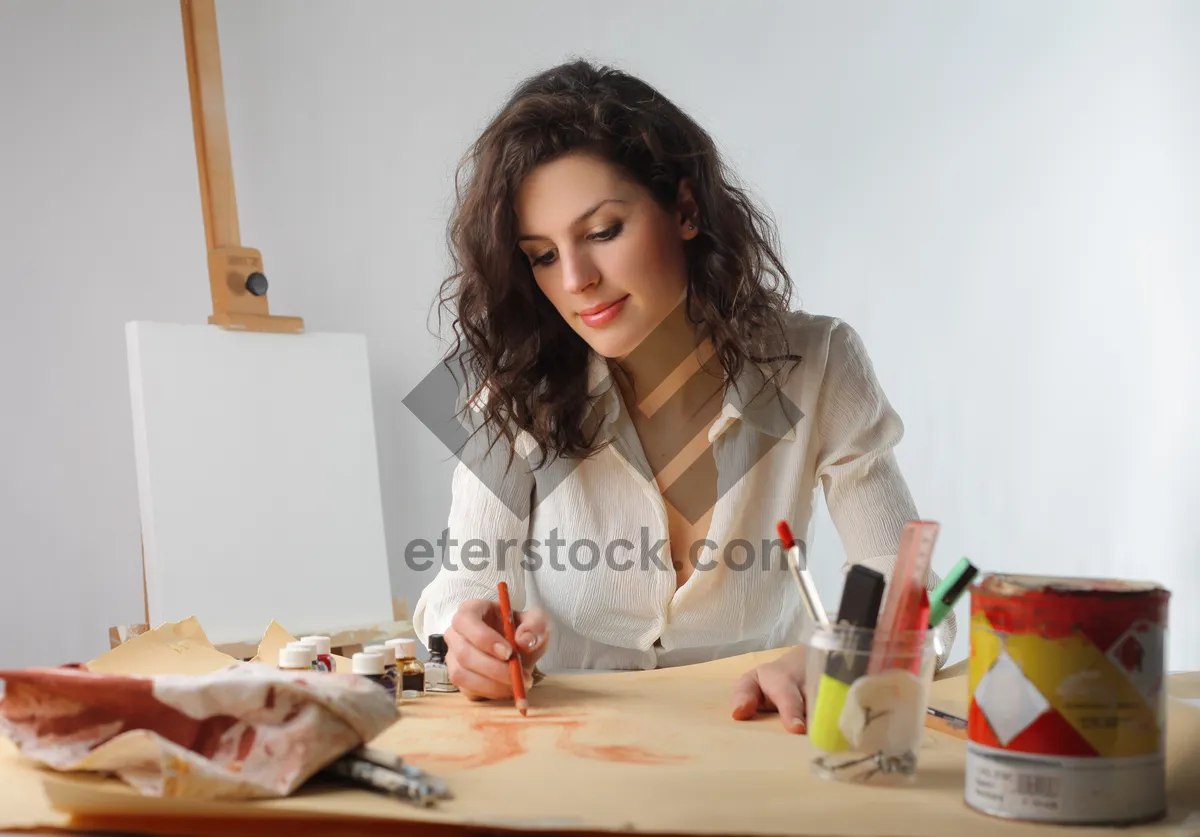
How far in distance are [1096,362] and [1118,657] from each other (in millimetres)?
2214

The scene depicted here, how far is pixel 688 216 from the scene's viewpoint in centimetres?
136

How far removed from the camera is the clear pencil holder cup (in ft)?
2.12

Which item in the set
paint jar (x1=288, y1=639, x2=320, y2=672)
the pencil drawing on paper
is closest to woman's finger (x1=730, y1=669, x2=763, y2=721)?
the pencil drawing on paper

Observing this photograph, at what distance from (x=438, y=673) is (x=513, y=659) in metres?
0.09

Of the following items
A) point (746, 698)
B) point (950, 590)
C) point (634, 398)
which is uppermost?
point (634, 398)

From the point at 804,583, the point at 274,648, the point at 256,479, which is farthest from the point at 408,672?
the point at 256,479

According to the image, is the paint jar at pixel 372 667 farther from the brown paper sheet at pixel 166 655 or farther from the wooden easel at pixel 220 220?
the wooden easel at pixel 220 220

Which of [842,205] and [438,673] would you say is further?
[842,205]

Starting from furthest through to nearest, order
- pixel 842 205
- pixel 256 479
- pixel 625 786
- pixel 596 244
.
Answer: pixel 842 205 < pixel 256 479 < pixel 596 244 < pixel 625 786

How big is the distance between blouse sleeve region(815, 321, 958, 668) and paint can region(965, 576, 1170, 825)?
1.84 ft

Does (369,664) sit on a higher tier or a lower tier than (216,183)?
lower

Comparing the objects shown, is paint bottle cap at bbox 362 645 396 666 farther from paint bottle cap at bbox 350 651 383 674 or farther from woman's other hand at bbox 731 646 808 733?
woman's other hand at bbox 731 646 808 733

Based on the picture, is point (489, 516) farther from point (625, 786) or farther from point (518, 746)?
point (625, 786)

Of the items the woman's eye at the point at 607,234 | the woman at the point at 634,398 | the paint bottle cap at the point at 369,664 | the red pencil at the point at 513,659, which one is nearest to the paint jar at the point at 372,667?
the paint bottle cap at the point at 369,664
